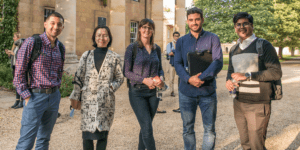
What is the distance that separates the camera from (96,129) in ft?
10.1

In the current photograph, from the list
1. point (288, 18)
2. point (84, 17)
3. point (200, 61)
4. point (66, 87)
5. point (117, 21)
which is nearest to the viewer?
point (200, 61)

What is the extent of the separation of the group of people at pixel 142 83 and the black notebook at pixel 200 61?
0.09 meters

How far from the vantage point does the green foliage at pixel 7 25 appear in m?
11.6

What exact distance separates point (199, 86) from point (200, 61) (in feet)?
1.17

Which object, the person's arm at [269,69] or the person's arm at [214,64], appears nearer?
the person's arm at [269,69]

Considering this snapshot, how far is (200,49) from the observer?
3.28 meters

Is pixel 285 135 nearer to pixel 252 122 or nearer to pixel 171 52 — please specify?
pixel 252 122

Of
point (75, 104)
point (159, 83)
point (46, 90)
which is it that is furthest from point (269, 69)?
point (46, 90)

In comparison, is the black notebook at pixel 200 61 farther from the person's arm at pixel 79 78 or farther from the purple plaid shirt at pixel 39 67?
the purple plaid shirt at pixel 39 67

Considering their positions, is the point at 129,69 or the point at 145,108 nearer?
the point at 145,108

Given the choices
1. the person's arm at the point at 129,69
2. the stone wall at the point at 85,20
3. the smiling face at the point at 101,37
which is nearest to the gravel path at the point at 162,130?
the person's arm at the point at 129,69

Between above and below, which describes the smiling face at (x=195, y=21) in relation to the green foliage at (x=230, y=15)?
below

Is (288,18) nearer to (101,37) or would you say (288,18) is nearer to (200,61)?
(200,61)

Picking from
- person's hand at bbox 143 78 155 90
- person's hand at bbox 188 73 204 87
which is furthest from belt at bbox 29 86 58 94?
person's hand at bbox 188 73 204 87
